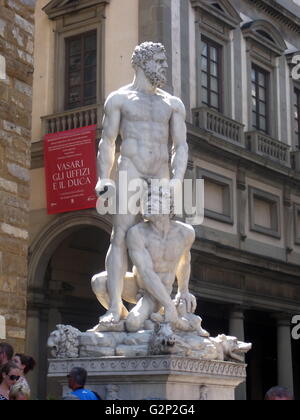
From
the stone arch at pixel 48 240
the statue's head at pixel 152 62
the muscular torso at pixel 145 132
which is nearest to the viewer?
the muscular torso at pixel 145 132

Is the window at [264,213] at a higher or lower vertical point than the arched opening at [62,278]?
higher

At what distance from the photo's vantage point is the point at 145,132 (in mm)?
9148

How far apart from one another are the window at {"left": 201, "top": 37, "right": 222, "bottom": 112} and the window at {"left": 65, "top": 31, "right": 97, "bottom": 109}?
264 centimetres

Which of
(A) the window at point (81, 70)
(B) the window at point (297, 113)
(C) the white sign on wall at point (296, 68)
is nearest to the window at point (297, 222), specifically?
(B) the window at point (297, 113)

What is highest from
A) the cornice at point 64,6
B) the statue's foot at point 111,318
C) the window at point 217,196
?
the cornice at point 64,6

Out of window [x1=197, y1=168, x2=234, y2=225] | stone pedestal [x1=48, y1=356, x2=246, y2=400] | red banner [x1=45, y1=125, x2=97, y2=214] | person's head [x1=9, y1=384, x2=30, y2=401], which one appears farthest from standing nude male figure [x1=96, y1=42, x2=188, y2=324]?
window [x1=197, y1=168, x2=234, y2=225]

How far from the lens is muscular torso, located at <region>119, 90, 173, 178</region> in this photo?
907 cm

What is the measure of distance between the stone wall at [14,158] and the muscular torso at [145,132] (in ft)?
7.17

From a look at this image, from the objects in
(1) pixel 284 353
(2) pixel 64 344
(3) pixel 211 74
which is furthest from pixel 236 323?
(2) pixel 64 344

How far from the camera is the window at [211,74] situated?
71.5 feet

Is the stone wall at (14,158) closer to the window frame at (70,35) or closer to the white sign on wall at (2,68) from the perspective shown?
the white sign on wall at (2,68)

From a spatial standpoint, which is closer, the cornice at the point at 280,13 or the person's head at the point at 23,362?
the person's head at the point at 23,362
